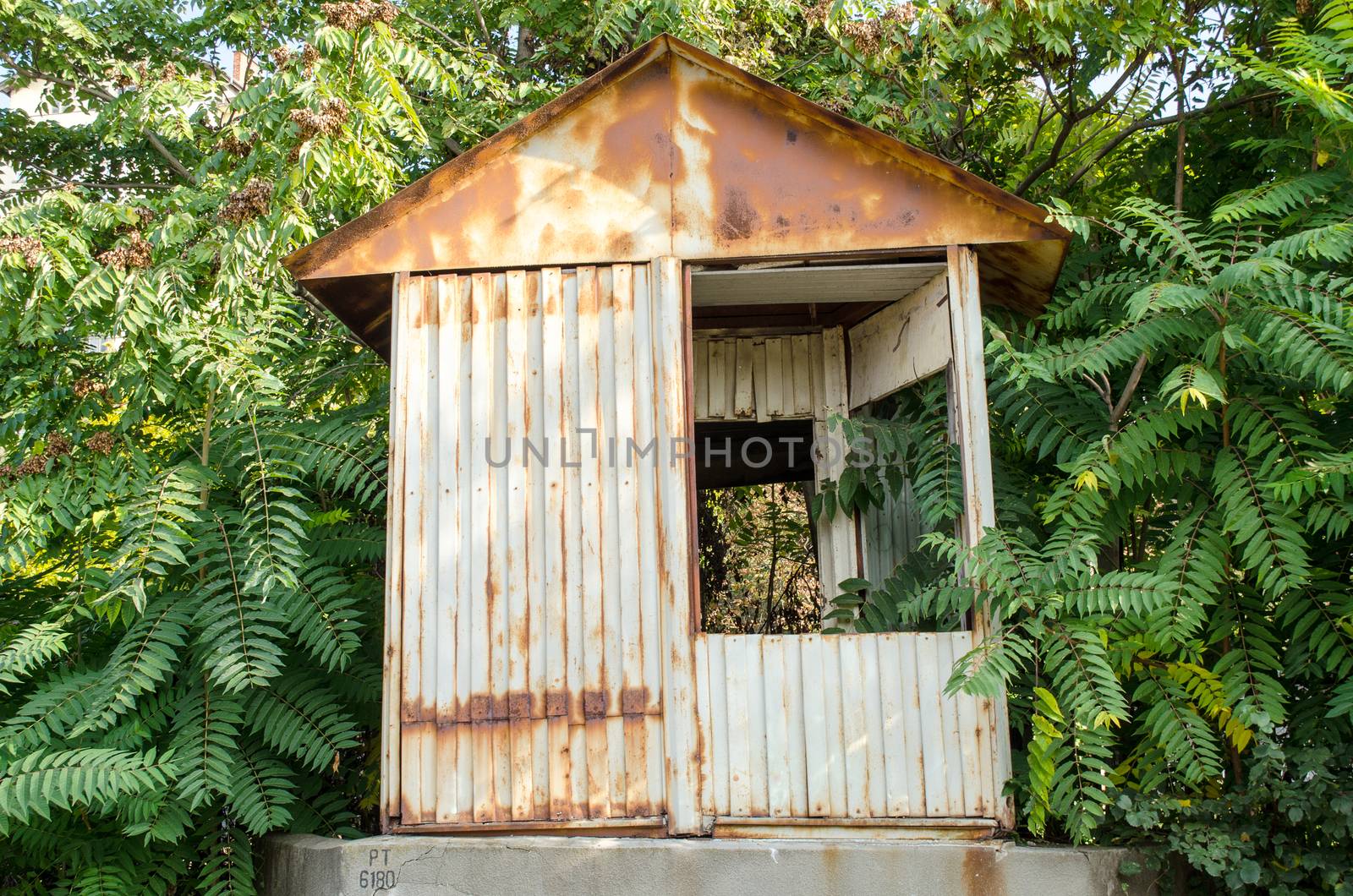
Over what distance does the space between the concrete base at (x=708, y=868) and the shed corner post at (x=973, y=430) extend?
30 centimetres

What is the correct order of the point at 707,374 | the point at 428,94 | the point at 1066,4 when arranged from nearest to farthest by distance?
1. the point at 1066,4
2. the point at 707,374
3. the point at 428,94

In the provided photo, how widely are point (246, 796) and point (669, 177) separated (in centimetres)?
389

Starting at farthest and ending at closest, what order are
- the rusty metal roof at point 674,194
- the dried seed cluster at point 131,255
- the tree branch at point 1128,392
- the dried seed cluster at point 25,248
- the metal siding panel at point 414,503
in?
the dried seed cluster at point 131,255
the dried seed cluster at point 25,248
the tree branch at point 1128,392
the rusty metal roof at point 674,194
the metal siding panel at point 414,503

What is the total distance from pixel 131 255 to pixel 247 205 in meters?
0.72

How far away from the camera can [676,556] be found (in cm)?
579

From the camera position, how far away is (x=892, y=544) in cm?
774

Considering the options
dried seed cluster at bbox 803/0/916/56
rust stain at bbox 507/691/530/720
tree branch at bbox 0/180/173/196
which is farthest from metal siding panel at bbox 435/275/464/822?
tree branch at bbox 0/180/173/196

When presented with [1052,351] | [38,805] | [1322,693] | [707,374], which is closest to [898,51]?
[707,374]

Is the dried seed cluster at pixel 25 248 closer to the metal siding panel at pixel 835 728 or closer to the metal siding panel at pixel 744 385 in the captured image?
the metal siding panel at pixel 744 385

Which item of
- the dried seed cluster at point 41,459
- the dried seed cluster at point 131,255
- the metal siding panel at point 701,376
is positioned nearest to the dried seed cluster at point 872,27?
the metal siding panel at point 701,376

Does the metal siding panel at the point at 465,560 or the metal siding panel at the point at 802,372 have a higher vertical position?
the metal siding panel at the point at 802,372

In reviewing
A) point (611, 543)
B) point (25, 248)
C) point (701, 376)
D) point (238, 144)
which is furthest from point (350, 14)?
point (611, 543)

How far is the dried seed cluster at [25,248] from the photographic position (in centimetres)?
662

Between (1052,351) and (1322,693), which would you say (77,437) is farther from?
(1322,693)
